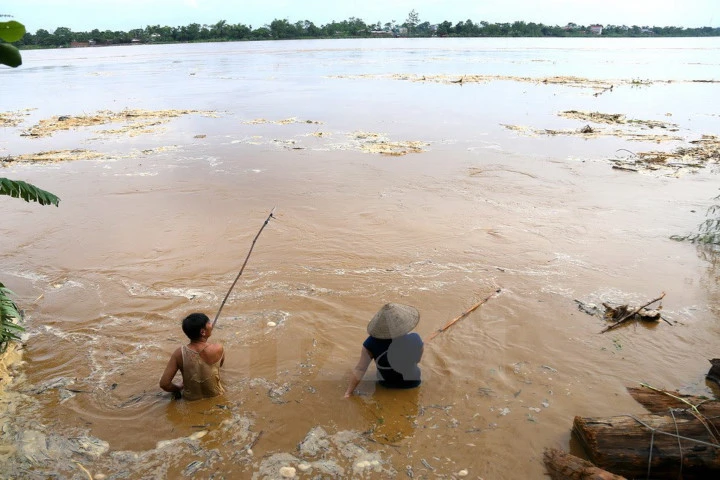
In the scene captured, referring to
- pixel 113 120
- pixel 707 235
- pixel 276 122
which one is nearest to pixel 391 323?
pixel 707 235

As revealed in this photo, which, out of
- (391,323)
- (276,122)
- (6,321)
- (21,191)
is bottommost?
(6,321)

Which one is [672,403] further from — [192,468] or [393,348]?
[192,468]

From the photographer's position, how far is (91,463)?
3291mm

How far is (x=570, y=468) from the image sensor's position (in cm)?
291

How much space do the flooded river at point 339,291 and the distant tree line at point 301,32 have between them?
83673 millimetres

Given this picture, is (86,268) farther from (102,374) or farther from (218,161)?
(218,161)

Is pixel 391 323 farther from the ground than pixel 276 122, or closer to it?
closer to it

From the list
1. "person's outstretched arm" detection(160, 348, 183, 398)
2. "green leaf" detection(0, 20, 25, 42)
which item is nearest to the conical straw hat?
"person's outstretched arm" detection(160, 348, 183, 398)

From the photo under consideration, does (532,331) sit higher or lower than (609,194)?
lower

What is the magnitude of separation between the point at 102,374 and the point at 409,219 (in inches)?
196

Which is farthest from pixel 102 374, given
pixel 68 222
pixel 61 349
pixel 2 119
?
pixel 2 119

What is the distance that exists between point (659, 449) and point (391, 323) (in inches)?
73.4

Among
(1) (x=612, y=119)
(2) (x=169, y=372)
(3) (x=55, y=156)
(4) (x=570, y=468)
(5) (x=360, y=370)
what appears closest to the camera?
(4) (x=570, y=468)

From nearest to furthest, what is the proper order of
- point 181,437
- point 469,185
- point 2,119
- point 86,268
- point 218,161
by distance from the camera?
1. point 181,437
2. point 86,268
3. point 469,185
4. point 218,161
5. point 2,119
